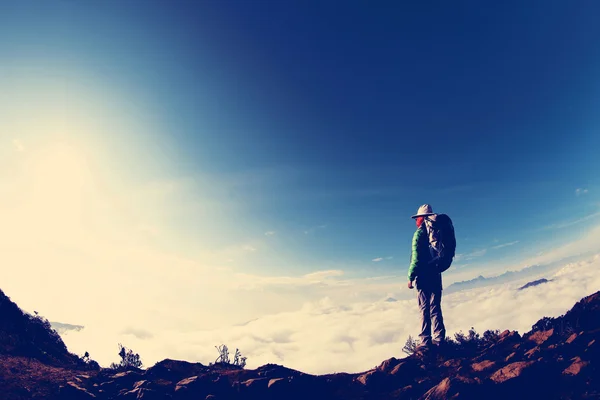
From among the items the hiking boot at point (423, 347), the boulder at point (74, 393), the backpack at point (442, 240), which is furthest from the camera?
the backpack at point (442, 240)

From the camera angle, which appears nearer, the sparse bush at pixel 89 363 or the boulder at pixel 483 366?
the boulder at pixel 483 366

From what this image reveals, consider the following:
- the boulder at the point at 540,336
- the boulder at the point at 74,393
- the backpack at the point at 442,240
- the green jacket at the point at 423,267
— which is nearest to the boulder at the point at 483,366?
the boulder at the point at 540,336

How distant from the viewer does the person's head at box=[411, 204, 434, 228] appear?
14517 mm

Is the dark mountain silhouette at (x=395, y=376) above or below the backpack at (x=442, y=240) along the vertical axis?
below

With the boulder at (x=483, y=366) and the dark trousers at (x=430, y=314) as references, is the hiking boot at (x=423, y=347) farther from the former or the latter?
the boulder at (x=483, y=366)

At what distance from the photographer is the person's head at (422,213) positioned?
14.5 m

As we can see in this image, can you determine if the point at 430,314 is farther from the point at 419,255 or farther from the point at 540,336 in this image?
the point at 540,336

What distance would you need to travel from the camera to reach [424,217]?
14523 mm

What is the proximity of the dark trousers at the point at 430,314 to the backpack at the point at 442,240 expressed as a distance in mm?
1294

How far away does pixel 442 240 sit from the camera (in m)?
13.6

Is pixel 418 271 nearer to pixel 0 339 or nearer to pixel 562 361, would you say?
pixel 562 361

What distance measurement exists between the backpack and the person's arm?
49 centimetres

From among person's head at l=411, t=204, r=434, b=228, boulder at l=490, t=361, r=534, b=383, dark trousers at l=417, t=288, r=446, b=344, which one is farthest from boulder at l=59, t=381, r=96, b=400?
person's head at l=411, t=204, r=434, b=228

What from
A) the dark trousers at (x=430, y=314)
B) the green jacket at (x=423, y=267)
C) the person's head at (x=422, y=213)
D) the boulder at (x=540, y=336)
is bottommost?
the boulder at (x=540, y=336)
